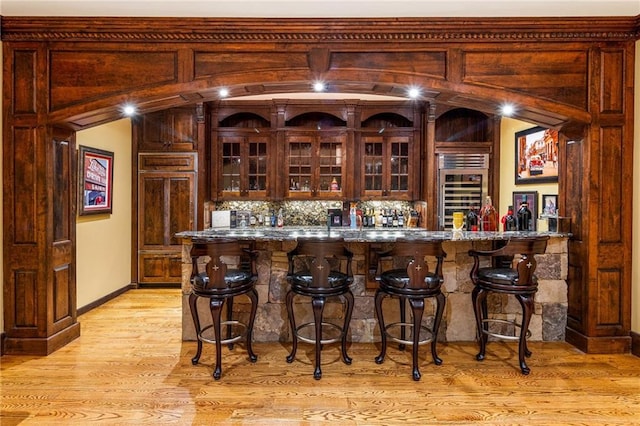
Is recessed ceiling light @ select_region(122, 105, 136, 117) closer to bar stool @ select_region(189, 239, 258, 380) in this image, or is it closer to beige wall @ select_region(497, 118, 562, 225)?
bar stool @ select_region(189, 239, 258, 380)

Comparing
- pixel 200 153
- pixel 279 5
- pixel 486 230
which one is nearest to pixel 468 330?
pixel 486 230

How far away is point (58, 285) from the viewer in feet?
11.3

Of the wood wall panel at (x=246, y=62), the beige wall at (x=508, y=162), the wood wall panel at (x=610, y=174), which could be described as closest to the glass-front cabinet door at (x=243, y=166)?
the wood wall panel at (x=246, y=62)

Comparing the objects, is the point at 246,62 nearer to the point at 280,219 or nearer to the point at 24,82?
the point at 24,82

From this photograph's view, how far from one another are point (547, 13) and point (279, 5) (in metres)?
2.18

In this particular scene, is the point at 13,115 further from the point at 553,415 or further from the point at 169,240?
the point at 553,415

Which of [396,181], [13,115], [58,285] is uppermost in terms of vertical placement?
[13,115]

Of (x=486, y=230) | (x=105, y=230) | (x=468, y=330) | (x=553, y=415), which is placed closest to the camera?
(x=553, y=415)

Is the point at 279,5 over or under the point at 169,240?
over

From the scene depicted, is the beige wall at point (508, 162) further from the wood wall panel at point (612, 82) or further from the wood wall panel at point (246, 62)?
the wood wall panel at point (246, 62)

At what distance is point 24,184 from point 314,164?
11.7ft

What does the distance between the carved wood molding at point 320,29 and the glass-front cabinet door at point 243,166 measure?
2602 mm

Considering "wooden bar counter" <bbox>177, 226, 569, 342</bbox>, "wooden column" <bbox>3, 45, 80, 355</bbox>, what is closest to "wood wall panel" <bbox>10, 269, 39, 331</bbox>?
"wooden column" <bbox>3, 45, 80, 355</bbox>

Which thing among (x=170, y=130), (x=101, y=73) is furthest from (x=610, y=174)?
(x=170, y=130)
